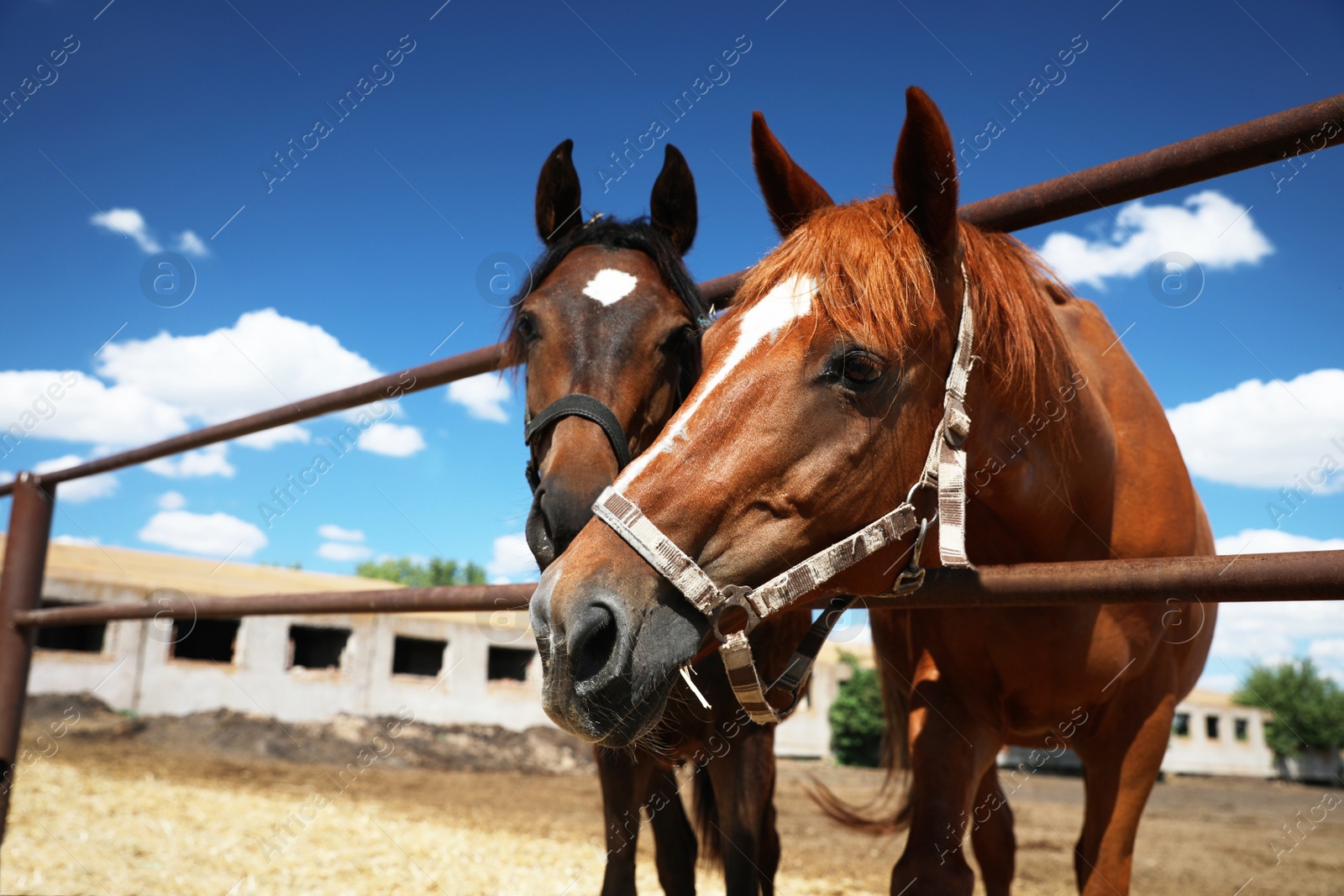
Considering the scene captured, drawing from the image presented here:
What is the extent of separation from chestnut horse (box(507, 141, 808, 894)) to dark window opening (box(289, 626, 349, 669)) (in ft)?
58.3

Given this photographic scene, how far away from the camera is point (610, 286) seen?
2.24 meters

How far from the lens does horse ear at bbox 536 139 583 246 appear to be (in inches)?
106

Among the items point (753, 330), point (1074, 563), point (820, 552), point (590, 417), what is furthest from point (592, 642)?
point (590, 417)

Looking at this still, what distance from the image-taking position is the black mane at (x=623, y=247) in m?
2.33

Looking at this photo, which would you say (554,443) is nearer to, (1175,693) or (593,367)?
(593,367)

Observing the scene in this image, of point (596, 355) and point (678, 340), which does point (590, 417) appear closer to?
point (596, 355)

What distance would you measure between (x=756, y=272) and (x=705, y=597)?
644 mm

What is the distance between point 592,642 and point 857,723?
68.9 feet

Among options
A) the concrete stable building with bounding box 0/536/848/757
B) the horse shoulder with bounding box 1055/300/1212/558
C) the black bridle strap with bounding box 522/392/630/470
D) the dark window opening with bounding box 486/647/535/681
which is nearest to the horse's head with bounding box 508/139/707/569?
the black bridle strap with bounding box 522/392/630/470

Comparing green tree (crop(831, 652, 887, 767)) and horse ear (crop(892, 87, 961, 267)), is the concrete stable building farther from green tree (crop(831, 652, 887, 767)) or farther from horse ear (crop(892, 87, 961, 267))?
horse ear (crop(892, 87, 961, 267))

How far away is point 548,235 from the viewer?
107 inches

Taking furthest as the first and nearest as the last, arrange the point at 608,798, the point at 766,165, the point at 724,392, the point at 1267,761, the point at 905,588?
the point at 1267,761 < the point at 608,798 < the point at 766,165 < the point at 905,588 < the point at 724,392

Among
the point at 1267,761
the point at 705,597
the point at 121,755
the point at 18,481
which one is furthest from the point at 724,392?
the point at 1267,761

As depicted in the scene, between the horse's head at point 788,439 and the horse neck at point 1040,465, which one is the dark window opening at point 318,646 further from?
the horse's head at point 788,439
